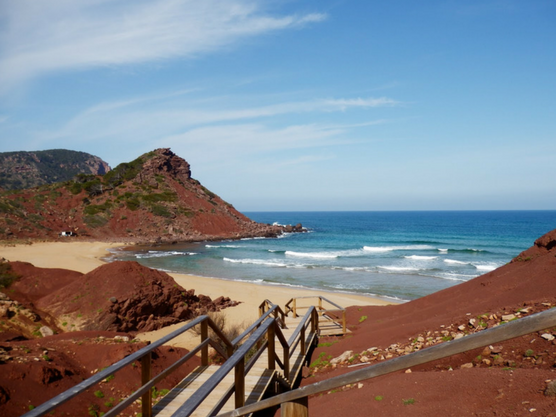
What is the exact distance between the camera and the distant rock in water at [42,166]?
12696 centimetres

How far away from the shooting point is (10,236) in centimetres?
4944

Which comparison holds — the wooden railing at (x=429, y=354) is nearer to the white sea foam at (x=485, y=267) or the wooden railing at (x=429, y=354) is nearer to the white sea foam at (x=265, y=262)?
the white sea foam at (x=265, y=262)

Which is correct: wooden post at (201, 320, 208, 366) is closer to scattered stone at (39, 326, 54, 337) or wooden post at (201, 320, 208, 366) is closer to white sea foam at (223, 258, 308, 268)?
scattered stone at (39, 326, 54, 337)

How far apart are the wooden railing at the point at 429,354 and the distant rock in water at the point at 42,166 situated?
13769cm

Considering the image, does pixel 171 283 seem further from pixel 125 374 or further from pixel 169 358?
pixel 125 374

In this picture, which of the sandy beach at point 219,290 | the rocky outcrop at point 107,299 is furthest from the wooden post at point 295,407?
the rocky outcrop at point 107,299

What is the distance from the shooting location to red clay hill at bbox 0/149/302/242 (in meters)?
58.7

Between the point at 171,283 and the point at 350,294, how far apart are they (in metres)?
12.9

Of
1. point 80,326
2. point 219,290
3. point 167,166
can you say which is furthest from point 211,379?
point 167,166

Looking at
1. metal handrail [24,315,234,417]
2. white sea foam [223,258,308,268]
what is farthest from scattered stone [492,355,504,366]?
white sea foam [223,258,308,268]

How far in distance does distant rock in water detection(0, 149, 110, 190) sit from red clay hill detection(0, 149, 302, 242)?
5850cm

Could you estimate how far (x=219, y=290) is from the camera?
24.4m

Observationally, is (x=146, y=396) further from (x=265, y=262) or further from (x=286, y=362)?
(x=265, y=262)

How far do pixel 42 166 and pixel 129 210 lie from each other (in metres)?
104
